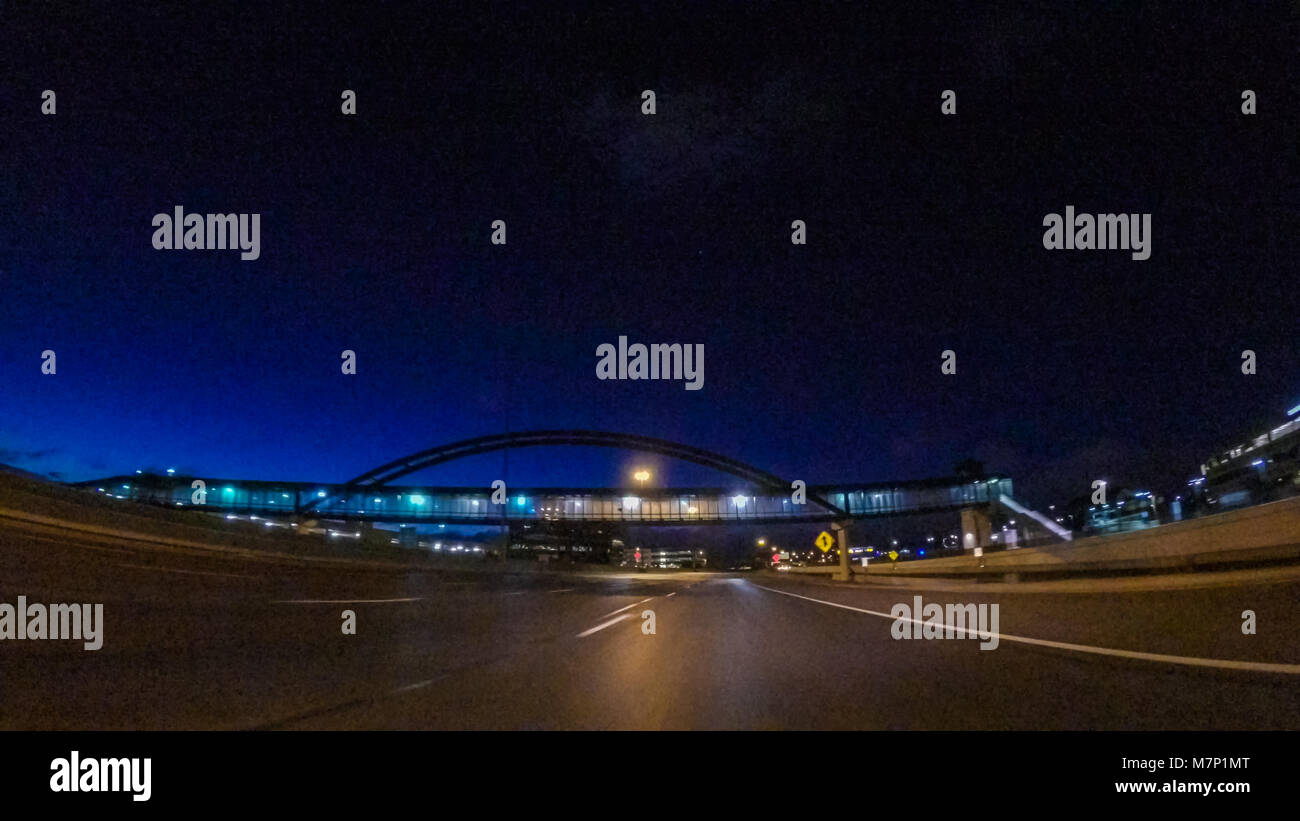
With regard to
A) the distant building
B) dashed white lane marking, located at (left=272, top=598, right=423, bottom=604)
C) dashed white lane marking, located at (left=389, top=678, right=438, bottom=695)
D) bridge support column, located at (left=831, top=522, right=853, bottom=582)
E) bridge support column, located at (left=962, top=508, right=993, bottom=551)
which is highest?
the distant building

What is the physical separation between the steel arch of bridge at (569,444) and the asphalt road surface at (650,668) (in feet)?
288

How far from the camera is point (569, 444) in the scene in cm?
10662

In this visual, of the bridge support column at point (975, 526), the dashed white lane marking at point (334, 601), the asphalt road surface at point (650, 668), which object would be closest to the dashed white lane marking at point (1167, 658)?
the asphalt road surface at point (650, 668)

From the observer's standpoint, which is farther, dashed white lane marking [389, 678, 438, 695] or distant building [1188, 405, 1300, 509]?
distant building [1188, 405, 1300, 509]

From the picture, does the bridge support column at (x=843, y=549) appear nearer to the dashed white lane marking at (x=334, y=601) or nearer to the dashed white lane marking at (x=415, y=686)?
the dashed white lane marking at (x=334, y=601)

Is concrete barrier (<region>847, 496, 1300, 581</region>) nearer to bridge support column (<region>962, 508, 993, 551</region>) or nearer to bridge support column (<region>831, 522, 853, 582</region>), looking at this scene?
bridge support column (<region>962, 508, 993, 551</region>)

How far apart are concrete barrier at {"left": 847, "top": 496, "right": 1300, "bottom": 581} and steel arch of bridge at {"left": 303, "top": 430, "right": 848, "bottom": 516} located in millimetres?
81213

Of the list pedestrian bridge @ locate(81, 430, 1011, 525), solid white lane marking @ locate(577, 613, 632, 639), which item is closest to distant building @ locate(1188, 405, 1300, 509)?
solid white lane marking @ locate(577, 613, 632, 639)

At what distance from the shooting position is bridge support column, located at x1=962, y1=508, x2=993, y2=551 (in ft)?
171

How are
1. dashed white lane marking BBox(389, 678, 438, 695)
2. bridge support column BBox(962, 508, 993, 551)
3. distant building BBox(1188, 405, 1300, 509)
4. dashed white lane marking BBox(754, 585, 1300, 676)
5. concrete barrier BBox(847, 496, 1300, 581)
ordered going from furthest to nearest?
bridge support column BBox(962, 508, 993, 551)
distant building BBox(1188, 405, 1300, 509)
concrete barrier BBox(847, 496, 1300, 581)
dashed white lane marking BBox(389, 678, 438, 695)
dashed white lane marking BBox(754, 585, 1300, 676)

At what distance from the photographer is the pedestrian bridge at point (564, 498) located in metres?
105
